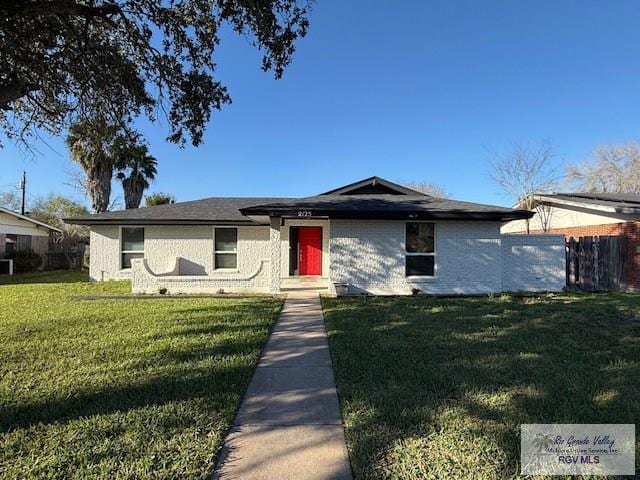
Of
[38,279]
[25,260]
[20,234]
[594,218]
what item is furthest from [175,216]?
[594,218]

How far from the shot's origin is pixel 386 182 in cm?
1555

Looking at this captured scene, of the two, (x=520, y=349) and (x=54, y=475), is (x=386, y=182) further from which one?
(x=54, y=475)

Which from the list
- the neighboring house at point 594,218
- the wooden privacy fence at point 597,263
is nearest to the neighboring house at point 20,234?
the neighboring house at point 594,218

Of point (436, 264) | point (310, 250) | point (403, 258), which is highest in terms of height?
point (310, 250)

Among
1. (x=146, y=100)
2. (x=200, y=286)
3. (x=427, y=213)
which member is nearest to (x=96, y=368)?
(x=146, y=100)

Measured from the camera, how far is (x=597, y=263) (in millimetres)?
13852

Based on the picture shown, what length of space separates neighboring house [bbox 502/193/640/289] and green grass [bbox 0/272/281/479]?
12.3 meters

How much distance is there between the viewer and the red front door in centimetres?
1703

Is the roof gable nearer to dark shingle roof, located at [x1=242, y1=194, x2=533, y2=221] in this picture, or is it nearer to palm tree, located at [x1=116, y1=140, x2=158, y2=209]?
dark shingle roof, located at [x1=242, y1=194, x2=533, y2=221]

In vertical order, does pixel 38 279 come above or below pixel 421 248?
below

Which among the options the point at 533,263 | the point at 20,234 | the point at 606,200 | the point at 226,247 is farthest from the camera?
the point at 20,234

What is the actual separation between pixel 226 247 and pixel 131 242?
164 inches

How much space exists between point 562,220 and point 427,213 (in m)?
10.1

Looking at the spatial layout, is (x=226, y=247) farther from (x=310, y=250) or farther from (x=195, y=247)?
(x=310, y=250)
